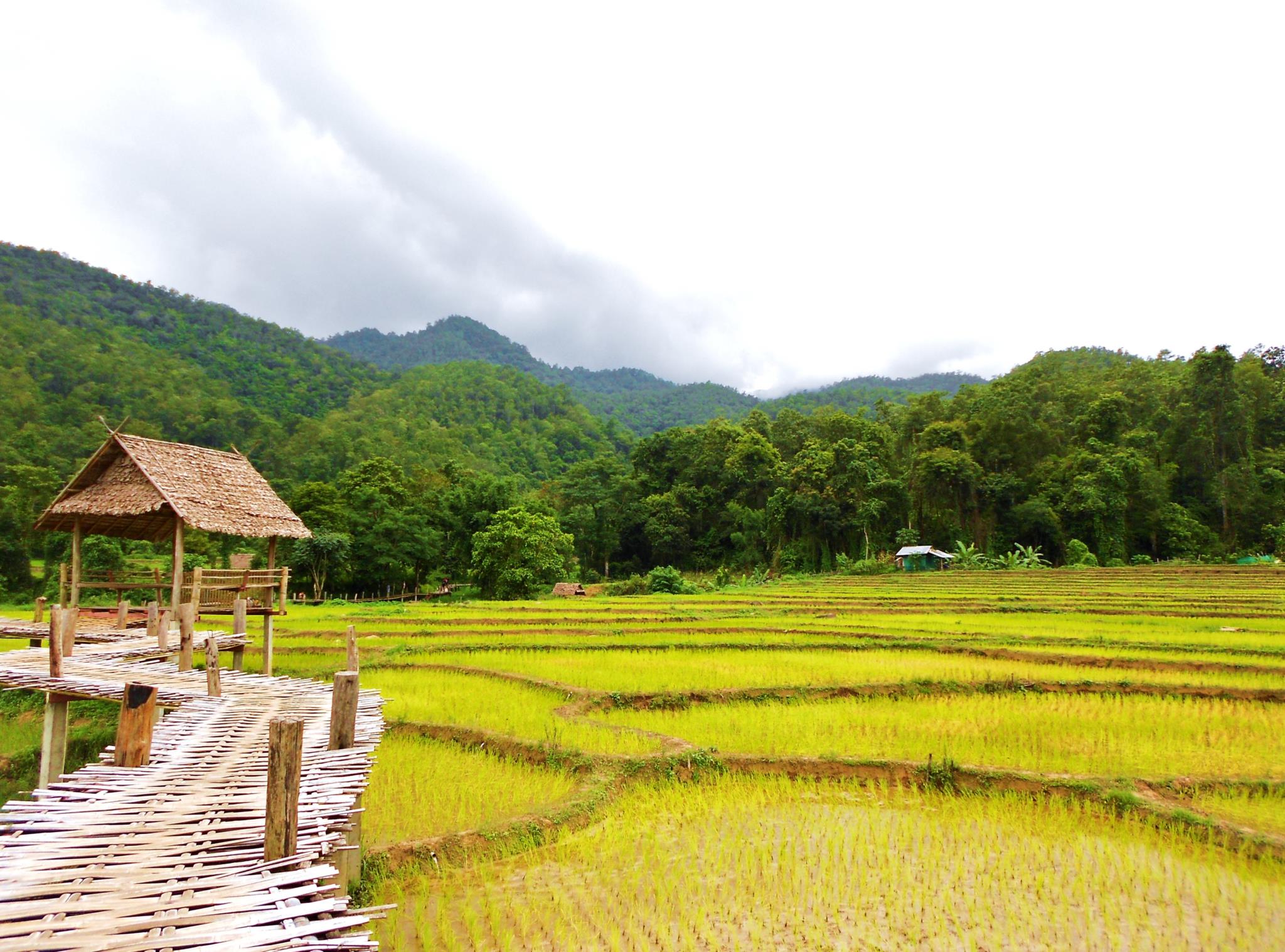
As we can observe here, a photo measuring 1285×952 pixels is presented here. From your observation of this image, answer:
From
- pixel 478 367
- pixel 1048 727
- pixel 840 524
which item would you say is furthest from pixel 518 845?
pixel 478 367

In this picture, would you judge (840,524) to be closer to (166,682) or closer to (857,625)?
(857,625)

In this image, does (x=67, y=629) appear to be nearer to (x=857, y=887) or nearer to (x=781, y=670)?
(x=857, y=887)

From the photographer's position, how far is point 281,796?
360cm

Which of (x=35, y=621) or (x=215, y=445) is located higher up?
(x=215, y=445)

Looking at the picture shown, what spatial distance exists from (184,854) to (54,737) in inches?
233

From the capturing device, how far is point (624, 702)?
982 cm

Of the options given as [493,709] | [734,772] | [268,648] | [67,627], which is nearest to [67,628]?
[67,627]

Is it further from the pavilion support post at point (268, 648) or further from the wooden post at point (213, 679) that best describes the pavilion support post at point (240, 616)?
the wooden post at point (213, 679)

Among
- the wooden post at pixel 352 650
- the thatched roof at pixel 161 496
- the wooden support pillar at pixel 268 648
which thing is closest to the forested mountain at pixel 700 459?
the thatched roof at pixel 161 496

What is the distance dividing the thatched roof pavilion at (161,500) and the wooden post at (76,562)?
2 cm

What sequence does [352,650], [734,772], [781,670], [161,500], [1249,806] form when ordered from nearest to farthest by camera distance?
[1249,806]
[734,772]
[352,650]
[161,500]
[781,670]

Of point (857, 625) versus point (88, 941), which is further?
point (857, 625)

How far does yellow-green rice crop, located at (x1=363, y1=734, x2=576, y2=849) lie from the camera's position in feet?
19.0

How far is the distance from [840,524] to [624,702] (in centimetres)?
3470
